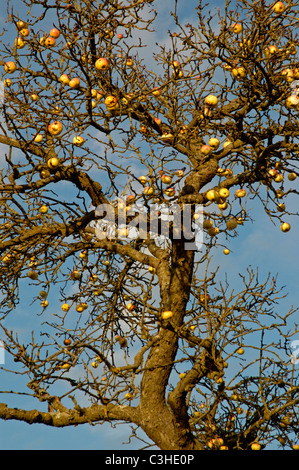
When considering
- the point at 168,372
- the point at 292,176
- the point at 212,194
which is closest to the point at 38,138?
the point at 212,194

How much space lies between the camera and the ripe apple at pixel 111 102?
611cm

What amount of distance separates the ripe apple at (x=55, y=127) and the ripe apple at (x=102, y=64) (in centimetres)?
89

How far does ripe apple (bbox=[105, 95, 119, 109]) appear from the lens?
240 inches

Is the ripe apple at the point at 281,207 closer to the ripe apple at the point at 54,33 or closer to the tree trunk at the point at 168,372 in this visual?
the tree trunk at the point at 168,372

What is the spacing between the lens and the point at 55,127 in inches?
249

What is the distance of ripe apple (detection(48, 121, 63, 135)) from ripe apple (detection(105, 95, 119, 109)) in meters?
0.70

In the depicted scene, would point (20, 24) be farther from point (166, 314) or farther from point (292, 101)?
point (166, 314)

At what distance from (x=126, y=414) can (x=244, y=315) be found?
6.41 feet

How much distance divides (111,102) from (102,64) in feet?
1.71

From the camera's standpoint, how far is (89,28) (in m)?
6.21

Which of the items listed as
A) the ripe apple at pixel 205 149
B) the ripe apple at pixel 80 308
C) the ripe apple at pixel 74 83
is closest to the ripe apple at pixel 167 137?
the ripe apple at pixel 205 149

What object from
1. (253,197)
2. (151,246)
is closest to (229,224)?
(253,197)

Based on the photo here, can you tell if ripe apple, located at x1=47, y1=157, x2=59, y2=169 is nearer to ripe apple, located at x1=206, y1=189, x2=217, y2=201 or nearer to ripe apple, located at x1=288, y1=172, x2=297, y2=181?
ripe apple, located at x1=206, y1=189, x2=217, y2=201
